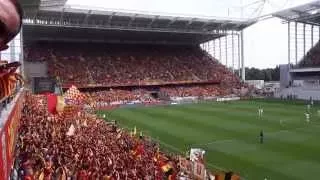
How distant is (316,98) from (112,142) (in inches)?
1716

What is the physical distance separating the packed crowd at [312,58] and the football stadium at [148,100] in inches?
8.2

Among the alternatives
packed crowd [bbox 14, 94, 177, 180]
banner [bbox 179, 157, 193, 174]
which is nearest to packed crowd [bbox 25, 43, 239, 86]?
packed crowd [bbox 14, 94, 177, 180]

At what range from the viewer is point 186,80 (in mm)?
65875

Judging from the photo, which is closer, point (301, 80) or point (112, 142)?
point (112, 142)

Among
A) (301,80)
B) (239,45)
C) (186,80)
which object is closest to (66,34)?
(186,80)

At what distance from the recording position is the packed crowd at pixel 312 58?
63.0 m

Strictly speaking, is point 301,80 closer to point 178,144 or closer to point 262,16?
point 262,16

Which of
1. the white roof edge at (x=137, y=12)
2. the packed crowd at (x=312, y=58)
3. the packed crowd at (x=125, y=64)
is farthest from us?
the packed crowd at (x=312, y=58)

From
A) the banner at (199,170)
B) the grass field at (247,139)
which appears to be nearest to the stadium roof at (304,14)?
the grass field at (247,139)

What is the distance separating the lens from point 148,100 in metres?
57.7

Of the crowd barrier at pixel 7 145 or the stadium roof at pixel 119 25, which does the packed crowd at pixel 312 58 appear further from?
the crowd barrier at pixel 7 145

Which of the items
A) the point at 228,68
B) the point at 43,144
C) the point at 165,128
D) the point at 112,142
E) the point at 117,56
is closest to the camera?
the point at 43,144

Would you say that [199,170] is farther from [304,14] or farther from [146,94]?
[304,14]

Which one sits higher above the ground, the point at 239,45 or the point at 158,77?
the point at 239,45
